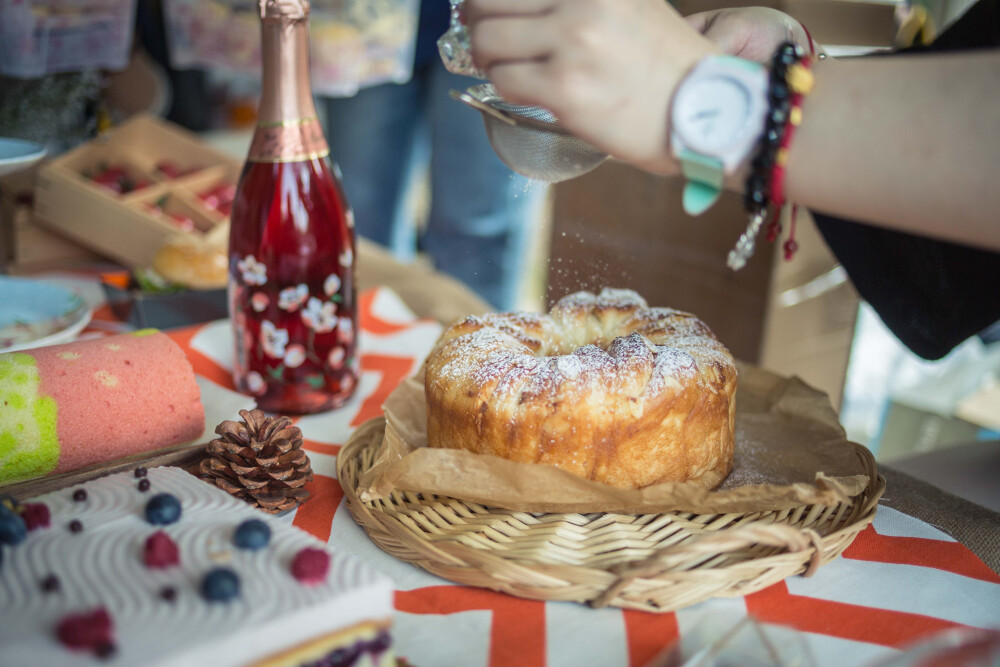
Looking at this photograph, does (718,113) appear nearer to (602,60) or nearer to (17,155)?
(602,60)

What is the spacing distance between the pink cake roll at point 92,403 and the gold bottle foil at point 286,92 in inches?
11.0

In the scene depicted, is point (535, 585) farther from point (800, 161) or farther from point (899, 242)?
point (899, 242)

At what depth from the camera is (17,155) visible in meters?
1.05

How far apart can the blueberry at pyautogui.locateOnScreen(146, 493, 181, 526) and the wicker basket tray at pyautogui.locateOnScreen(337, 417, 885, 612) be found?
0.67 feet

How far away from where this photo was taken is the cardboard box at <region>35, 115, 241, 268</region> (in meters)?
1.55

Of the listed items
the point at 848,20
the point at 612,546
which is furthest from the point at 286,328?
the point at 848,20

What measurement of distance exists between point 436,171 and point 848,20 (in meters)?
1.12

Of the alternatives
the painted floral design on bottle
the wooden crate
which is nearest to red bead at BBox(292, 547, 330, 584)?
the painted floral design on bottle

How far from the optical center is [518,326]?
3.15ft

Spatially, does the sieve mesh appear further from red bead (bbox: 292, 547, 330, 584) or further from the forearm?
red bead (bbox: 292, 547, 330, 584)

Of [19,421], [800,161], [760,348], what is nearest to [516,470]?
[800,161]

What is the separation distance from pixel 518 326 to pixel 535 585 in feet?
1.16

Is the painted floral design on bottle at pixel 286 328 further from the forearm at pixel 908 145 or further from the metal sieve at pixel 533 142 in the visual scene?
the forearm at pixel 908 145

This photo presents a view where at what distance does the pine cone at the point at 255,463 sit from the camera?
0.83 m
